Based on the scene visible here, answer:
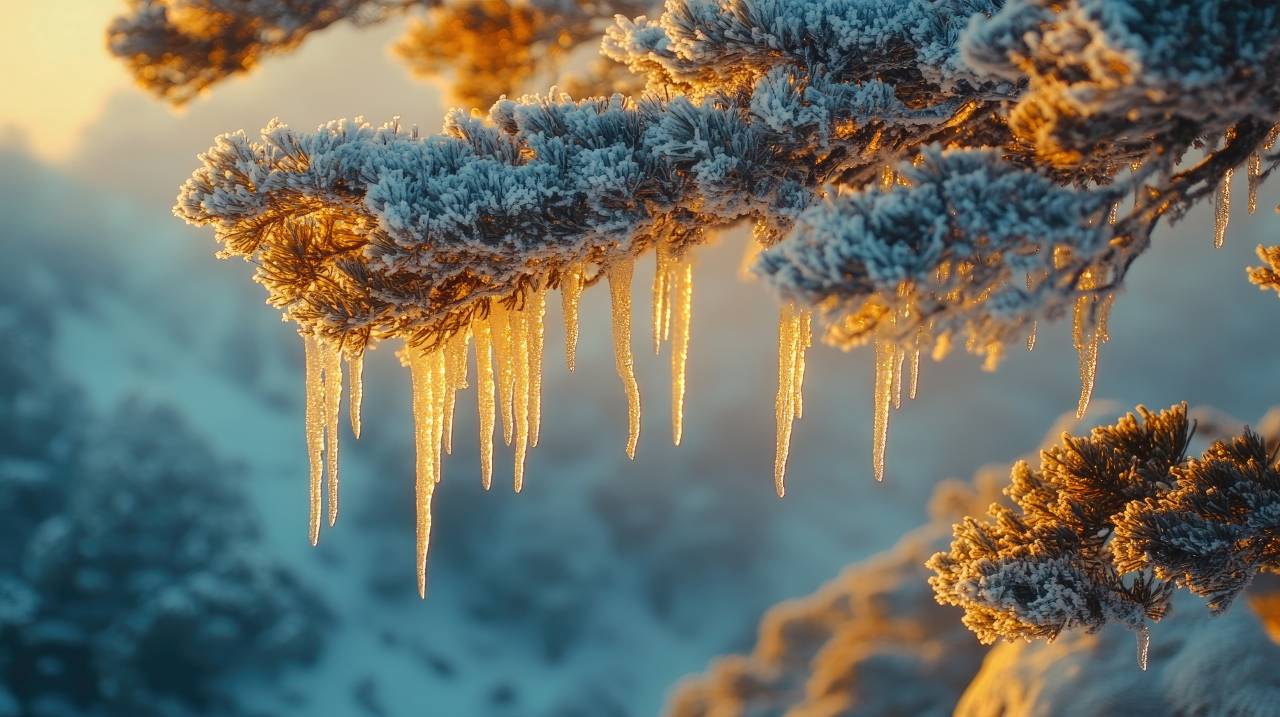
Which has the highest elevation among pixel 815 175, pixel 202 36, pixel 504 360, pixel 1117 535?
pixel 202 36

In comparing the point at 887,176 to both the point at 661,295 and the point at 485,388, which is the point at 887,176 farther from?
the point at 485,388

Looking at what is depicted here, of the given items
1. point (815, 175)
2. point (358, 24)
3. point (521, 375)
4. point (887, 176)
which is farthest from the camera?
point (358, 24)

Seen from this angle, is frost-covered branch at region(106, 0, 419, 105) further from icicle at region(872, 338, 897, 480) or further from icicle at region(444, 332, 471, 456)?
icicle at region(872, 338, 897, 480)

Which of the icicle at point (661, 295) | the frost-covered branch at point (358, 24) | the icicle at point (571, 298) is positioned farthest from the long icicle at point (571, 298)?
the frost-covered branch at point (358, 24)

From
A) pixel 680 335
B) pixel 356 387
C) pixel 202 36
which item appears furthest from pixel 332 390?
pixel 202 36

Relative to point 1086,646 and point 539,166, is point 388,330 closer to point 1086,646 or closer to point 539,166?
point 539,166

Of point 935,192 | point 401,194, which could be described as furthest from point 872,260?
point 401,194

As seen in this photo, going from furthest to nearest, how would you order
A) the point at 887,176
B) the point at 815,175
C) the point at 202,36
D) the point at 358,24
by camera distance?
the point at 358,24 < the point at 202,36 < the point at 887,176 < the point at 815,175
